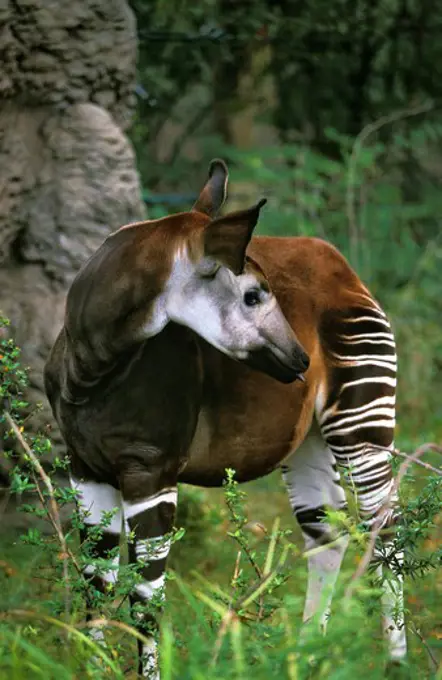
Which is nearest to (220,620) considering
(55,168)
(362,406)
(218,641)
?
(218,641)

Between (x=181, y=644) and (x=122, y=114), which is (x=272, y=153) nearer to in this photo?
(x=122, y=114)

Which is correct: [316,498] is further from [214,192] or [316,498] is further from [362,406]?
[214,192]

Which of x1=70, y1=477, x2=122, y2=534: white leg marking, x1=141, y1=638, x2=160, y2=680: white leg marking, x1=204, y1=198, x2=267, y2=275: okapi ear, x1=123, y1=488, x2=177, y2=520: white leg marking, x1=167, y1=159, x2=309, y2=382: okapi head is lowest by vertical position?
x1=141, y1=638, x2=160, y2=680: white leg marking

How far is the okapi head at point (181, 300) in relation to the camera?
3250 mm

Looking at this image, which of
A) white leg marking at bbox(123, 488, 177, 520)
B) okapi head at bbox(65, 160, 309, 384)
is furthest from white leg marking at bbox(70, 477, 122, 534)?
okapi head at bbox(65, 160, 309, 384)

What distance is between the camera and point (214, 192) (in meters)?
3.52

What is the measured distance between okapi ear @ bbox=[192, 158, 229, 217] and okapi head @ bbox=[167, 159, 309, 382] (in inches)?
8.0

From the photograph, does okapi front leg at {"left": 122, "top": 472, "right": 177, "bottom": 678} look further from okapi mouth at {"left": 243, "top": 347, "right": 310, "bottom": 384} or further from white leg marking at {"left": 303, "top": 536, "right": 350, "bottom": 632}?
white leg marking at {"left": 303, "top": 536, "right": 350, "bottom": 632}

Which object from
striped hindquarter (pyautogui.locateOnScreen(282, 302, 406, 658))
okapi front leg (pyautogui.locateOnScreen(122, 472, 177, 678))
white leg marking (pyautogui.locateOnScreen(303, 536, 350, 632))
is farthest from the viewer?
white leg marking (pyautogui.locateOnScreen(303, 536, 350, 632))

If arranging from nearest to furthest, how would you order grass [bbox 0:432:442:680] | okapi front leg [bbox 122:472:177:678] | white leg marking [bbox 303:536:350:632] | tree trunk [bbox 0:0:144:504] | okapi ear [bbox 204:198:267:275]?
grass [bbox 0:432:442:680]
okapi ear [bbox 204:198:267:275]
okapi front leg [bbox 122:472:177:678]
white leg marking [bbox 303:536:350:632]
tree trunk [bbox 0:0:144:504]

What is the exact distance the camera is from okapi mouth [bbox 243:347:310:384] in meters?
3.29

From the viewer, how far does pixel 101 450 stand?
3400mm

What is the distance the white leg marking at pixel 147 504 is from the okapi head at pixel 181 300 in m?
0.35

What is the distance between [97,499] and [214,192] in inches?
35.7
